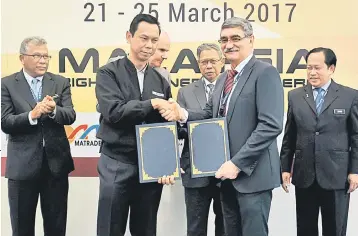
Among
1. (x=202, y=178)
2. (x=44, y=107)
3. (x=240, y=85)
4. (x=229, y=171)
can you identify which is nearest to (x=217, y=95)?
(x=240, y=85)

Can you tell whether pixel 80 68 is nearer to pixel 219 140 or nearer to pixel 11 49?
pixel 11 49

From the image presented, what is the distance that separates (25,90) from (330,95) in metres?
2.01

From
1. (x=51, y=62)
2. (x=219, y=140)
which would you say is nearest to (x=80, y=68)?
(x=51, y=62)

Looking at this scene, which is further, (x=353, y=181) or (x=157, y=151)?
(x=353, y=181)

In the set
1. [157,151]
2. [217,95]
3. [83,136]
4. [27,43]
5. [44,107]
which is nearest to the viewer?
[157,151]

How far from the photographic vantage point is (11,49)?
3.28 meters

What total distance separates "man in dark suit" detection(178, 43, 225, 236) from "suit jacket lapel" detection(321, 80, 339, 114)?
73cm

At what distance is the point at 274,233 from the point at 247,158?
59.1 inches

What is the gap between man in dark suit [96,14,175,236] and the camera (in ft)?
7.23

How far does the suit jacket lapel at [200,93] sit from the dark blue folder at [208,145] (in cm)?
62

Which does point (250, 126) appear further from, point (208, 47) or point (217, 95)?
point (208, 47)

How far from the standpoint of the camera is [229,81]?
2.28m

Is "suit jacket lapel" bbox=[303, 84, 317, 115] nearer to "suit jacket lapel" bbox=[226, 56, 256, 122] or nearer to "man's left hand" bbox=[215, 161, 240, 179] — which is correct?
"suit jacket lapel" bbox=[226, 56, 256, 122]

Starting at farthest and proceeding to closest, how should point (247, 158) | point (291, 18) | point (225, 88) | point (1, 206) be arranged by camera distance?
point (1, 206) → point (291, 18) → point (225, 88) → point (247, 158)
